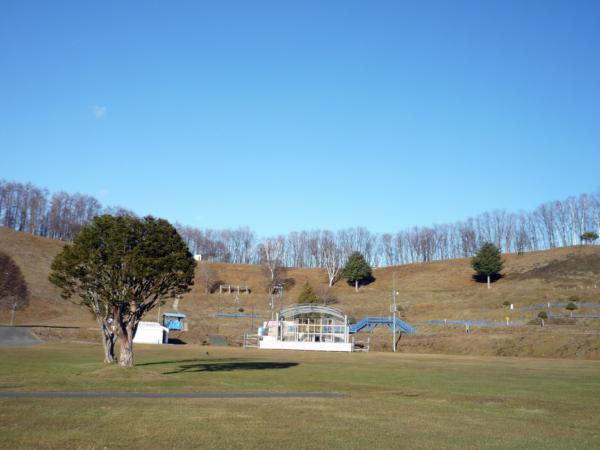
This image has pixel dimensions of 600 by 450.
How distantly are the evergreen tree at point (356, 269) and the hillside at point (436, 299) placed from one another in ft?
11.5

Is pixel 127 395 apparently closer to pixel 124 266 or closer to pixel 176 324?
pixel 124 266

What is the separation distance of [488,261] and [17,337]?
304 ft

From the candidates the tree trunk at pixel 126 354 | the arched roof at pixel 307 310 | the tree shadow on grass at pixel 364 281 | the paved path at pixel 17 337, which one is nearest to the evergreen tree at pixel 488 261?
the tree shadow on grass at pixel 364 281

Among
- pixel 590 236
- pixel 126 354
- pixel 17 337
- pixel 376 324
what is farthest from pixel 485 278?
pixel 126 354

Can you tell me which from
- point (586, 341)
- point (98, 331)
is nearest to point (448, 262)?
point (586, 341)

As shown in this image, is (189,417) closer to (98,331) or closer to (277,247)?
(98,331)

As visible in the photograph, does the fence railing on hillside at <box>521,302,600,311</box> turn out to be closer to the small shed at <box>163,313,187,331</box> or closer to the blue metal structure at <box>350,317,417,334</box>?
the blue metal structure at <box>350,317,417,334</box>

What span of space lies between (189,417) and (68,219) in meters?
148

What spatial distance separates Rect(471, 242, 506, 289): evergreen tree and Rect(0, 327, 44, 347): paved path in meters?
89.3

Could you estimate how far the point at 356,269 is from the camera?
122 m

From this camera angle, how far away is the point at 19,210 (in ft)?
461

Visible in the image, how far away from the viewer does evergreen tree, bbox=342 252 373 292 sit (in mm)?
121688

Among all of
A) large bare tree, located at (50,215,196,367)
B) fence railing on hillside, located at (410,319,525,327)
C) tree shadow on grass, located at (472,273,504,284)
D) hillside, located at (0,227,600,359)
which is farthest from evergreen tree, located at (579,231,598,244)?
large bare tree, located at (50,215,196,367)

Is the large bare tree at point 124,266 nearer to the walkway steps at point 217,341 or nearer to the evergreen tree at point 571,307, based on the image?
the walkway steps at point 217,341
